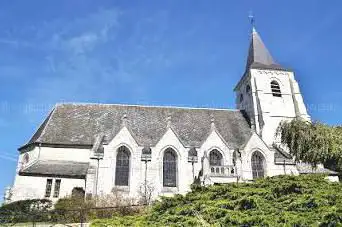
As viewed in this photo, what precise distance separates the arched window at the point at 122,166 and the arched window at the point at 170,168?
3.16m

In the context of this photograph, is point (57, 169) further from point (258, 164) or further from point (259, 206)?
point (259, 206)

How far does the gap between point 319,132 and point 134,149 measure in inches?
A: 575

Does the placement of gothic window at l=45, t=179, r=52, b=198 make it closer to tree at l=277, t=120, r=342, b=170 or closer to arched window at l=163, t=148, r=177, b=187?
arched window at l=163, t=148, r=177, b=187

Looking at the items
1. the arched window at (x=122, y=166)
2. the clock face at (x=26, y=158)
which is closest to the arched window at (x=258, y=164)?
the arched window at (x=122, y=166)

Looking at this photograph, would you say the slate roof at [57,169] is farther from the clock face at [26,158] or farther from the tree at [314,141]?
the tree at [314,141]

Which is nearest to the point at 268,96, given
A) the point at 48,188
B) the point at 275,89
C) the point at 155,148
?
the point at 275,89

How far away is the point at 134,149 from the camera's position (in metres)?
27.8

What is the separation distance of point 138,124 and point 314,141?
15.7 meters

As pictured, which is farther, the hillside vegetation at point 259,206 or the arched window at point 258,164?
the arched window at point 258,164

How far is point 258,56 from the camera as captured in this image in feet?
126

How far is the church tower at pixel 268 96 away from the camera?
1300 inches

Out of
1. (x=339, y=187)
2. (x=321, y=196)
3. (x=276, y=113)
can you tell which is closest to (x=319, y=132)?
(x=276, y=113)

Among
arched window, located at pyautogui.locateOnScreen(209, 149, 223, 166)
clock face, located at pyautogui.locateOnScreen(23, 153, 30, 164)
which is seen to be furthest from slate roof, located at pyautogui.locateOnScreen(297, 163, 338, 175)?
clock face, located at pyautogui.locateOnScreen(23, 153, 30, 164)

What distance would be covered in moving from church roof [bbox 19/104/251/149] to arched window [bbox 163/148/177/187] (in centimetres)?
154
